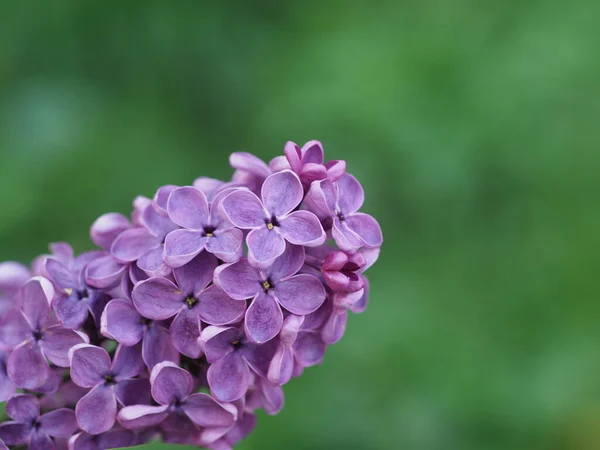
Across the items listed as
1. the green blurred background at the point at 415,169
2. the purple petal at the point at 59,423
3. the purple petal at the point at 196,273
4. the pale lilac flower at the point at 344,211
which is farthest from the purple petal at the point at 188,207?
the green blurred background at the point at 415,169

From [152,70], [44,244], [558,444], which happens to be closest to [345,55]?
[152,70]

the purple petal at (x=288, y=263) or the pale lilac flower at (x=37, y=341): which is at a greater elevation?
the purple petal at (x=288, y=263)

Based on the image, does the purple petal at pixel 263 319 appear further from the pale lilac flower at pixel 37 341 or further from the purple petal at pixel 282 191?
the pale lilac flower at pixel 37 341

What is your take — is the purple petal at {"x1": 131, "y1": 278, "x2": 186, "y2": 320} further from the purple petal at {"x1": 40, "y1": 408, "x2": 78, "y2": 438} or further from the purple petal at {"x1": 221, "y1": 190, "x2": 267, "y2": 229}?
the purple petal at {"x1": 40, "y1": 408, "x2": 78, "y2": 438}

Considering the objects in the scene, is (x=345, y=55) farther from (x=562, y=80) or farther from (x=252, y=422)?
(x=252, y=422)

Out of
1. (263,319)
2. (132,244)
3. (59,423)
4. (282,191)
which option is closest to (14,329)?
(59,423)

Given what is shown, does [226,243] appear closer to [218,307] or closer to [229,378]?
[218,307]
